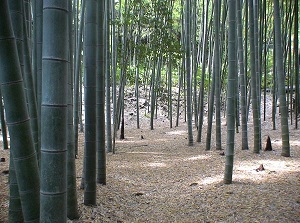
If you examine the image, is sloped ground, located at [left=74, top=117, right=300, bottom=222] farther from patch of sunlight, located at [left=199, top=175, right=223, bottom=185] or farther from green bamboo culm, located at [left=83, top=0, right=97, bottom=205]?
green bamboo culm, located at [left=83, top=0, right=97, bottom=205]

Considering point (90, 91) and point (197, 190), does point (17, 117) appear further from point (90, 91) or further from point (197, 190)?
point (197, 190)

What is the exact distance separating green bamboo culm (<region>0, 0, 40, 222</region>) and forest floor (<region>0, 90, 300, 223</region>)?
1153mm

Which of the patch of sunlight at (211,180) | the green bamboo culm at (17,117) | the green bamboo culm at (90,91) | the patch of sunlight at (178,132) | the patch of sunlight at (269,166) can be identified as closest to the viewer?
the green bamboo culm at (17,117)

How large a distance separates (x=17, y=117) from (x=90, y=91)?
1.48m

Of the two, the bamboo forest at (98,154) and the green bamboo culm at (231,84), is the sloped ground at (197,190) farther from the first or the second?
the green bamboo culm at (231,84)

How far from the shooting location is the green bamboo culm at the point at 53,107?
1.38 meters

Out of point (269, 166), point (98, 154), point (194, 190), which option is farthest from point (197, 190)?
point (269, 166)

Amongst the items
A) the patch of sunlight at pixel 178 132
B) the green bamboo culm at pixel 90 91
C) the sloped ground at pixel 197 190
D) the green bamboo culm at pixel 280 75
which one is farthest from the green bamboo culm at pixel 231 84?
the patch of sunlight at pixel 178 132

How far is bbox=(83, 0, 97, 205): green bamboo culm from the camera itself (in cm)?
297

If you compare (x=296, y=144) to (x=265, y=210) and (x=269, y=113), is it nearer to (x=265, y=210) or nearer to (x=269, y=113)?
(x=265, y=210)

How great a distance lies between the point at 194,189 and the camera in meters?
4.05

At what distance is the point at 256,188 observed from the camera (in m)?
3.68

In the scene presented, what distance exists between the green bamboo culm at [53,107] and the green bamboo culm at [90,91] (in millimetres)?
1580

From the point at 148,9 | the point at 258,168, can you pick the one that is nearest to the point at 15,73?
the point at 258,168
